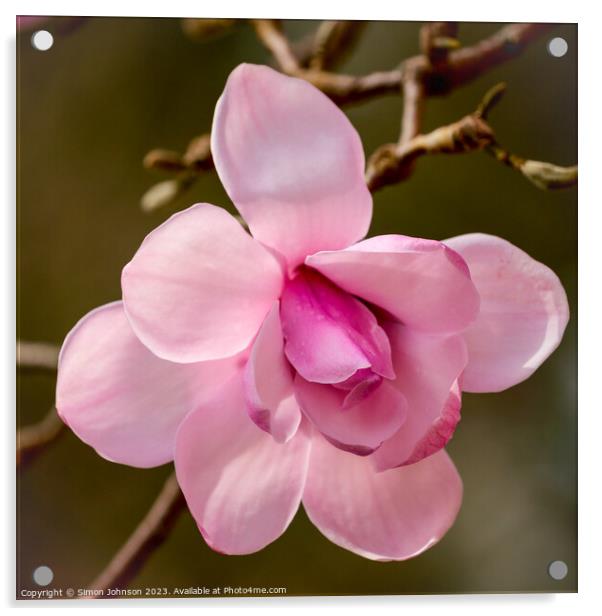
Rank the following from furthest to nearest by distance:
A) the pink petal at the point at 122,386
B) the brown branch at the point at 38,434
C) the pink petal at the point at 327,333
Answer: the brown branch at the point at 38,434 < the pink petal at the point at 122,386 < the pink petal at the point at 327,333

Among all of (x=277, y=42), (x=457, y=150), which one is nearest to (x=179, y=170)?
(x=277, y=42)

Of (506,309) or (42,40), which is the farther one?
(42,40)

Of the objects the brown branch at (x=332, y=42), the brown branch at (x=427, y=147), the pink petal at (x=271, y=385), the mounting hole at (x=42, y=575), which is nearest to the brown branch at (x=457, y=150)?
the brown branch at (x=427, y=147)

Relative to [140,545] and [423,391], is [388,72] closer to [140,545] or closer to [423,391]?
[423,391]

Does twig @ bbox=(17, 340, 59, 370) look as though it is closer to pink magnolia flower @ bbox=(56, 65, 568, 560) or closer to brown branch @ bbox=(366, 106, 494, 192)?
pink magnolia flower @ bbox=(56, 65, 568, 560)

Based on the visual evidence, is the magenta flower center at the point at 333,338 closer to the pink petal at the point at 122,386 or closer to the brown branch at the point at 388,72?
the pink petal at the point at 122,386

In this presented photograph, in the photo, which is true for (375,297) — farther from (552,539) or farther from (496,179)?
(552,539)
